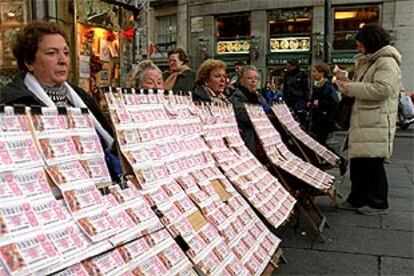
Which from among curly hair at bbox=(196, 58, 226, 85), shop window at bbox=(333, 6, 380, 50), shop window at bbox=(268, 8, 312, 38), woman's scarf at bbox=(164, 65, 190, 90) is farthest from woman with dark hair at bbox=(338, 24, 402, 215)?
shop window at bbox=(268, 8, 312, 38)

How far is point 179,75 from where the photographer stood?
607 cm

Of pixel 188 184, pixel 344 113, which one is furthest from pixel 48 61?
pixel 344 113

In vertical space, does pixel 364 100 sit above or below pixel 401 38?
below

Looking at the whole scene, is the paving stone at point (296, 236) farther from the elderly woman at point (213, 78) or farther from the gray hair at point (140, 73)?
the gray hair at point (140, 73)

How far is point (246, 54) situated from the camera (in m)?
22.2

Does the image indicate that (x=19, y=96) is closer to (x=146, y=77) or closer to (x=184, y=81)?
(x=146, y=77)

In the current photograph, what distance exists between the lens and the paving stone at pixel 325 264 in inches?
152

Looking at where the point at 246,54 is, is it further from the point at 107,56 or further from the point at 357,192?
the point at 357,192

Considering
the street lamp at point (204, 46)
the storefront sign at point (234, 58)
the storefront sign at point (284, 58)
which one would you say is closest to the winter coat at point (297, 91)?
the storefront sign at point (284, 58)

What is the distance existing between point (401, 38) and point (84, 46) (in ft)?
53.5

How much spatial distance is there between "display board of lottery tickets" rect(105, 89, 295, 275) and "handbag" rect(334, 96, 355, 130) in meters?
2.87

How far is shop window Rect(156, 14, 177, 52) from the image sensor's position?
80.1 feet

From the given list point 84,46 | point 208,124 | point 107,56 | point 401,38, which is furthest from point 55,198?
point 401,38

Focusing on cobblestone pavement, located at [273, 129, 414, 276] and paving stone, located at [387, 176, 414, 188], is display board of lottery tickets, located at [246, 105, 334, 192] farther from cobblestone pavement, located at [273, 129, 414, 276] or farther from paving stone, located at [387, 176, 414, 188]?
paving stone, located at [387, 176, 414, 188]
